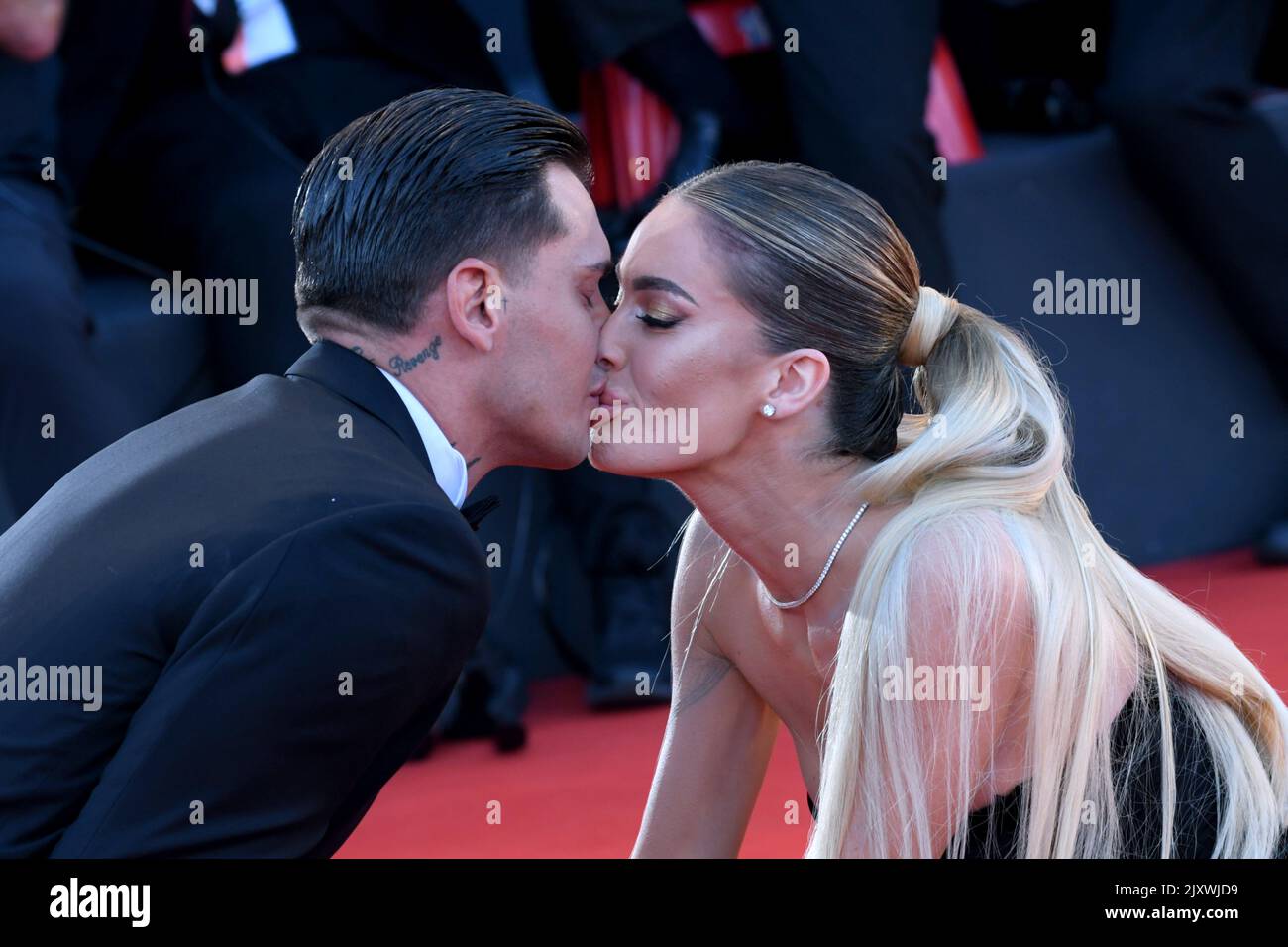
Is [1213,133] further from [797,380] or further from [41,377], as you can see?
[41,377]

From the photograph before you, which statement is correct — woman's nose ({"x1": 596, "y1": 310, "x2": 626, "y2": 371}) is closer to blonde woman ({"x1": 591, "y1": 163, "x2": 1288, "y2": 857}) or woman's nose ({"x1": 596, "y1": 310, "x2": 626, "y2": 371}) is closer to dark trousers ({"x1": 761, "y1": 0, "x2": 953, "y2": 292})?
blonde woman ({"x1": 591, "y1": 163, "x2": 1288, "y2": 857})

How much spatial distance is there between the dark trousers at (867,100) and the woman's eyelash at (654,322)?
1.68m

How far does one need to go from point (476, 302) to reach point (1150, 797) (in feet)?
3.11

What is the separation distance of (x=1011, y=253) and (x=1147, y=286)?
39 cm

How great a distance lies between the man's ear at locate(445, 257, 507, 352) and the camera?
1747 mm

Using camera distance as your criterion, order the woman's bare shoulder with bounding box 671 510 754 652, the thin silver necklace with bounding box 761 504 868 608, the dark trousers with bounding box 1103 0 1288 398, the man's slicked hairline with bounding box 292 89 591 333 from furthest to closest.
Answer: the dark trousers with bounding box 1103 0 1288 398
the woman's bare shoulder with bounding box 671 510 754 652
the thin silver necklace with bounding box 761 504 868 608
the man's slicked hairline with bounding box 292 89 591 333

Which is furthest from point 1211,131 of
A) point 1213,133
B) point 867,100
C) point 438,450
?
point 438,450

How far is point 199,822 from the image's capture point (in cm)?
134

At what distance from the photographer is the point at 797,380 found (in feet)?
6.34

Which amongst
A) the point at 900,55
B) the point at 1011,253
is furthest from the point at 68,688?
the point at 1011,253

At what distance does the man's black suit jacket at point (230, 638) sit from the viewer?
4.41 ft

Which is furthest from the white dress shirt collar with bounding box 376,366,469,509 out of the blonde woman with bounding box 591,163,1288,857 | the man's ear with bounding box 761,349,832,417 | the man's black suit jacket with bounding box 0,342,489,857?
the man's ear with bounding box 761,349,832,417
